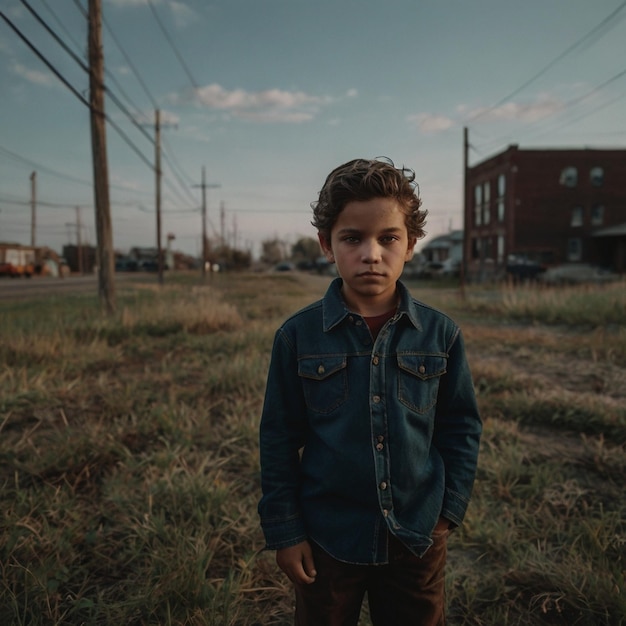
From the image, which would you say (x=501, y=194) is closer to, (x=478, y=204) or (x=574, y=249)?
(x=478, y=204)

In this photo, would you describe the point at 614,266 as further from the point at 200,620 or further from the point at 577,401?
the point at 200,620

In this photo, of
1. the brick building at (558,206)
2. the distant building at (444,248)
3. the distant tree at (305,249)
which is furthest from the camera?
the distant tree at (305,249)

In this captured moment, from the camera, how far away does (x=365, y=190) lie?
1302mm

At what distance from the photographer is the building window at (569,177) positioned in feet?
105

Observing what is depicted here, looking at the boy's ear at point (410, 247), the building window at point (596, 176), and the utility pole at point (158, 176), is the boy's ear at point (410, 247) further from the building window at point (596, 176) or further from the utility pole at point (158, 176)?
the building window at point (596, 176)

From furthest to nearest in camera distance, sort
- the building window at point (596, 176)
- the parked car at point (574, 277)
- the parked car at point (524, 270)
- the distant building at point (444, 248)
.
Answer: the distant building at point (444, 248)
the building window at point (596, 176)
the parked car at point (524, 270)
the parked car at point (574, 277)

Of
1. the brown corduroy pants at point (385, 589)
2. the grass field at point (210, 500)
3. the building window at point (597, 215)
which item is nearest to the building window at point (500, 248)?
the building window at point (597, 215)

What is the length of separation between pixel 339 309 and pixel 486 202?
36.1 m

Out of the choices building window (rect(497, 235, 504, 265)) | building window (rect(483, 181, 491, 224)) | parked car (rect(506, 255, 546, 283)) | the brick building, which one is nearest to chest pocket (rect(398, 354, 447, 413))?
parked car (rect(506, 255, 546, 283))

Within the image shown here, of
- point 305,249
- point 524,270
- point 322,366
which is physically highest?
point 305,249

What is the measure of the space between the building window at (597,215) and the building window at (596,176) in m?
1.48

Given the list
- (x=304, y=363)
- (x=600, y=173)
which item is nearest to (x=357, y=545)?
(x=304, y=363)

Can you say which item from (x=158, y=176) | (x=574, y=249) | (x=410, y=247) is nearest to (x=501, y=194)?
(x=574, y=249)

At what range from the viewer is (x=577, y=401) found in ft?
13.3
